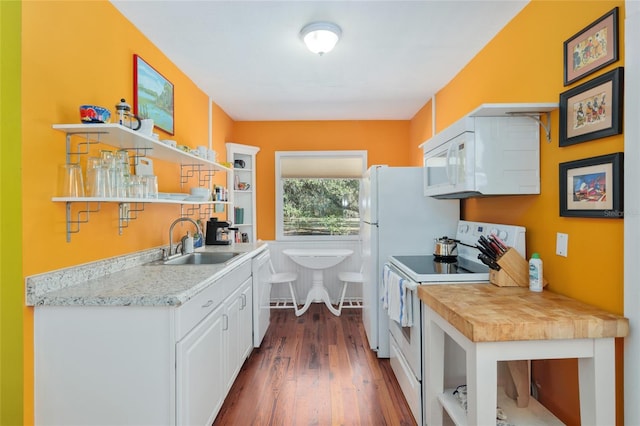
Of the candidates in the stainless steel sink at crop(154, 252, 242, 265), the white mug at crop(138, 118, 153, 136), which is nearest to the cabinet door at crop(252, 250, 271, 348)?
the stainless steel sink at crop(154, 252, 242, 265)

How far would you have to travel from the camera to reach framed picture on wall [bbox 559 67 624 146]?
4.51 ft

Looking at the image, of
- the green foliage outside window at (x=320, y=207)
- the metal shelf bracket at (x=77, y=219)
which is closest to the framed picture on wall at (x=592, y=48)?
the metal shelf bracket at (x=77, y=219)

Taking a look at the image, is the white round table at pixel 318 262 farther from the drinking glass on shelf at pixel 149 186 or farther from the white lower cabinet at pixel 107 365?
the white lower cabinet at pixel 107 365

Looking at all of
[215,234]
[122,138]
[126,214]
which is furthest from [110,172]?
[215,234]

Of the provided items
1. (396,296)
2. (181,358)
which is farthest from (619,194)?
(181,358)

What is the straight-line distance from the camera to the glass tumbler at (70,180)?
5.21ft

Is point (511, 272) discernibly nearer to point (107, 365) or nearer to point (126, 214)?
point (107, 365)

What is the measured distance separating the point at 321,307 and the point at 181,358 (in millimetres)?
2965

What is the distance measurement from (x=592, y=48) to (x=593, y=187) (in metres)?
0.63

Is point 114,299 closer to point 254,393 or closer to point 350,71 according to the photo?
point 254,393

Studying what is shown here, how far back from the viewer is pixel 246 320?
2.68m

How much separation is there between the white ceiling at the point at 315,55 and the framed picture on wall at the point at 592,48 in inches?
23.3

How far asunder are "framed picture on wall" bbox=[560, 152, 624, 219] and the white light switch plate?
0.12 metres

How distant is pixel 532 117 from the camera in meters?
1.86
